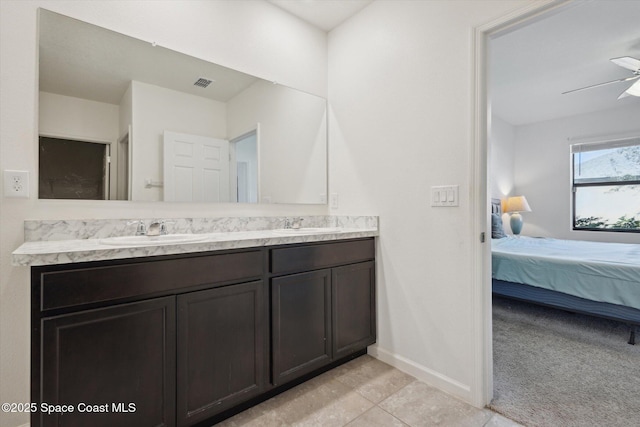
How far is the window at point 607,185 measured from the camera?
451cm

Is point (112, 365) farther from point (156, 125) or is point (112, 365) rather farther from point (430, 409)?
point (430, 409)

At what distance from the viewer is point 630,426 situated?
1.47m

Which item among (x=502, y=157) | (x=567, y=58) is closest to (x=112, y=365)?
(x=567, y=58)

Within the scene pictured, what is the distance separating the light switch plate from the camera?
172 centimetres

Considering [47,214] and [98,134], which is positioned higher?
[98,134]

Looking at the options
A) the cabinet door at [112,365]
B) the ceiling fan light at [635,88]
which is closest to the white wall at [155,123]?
the cabinet door at [112,365]

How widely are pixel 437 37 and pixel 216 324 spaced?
2.00m

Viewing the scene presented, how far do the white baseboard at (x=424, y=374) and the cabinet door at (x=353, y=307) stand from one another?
0.40 ft

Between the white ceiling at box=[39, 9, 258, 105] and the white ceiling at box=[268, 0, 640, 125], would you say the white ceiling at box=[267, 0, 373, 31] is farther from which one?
the white ceiling at box=[39, 9, 258, 105]

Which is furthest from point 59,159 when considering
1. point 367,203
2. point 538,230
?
point 538,230

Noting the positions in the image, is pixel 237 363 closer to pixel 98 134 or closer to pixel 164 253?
pixel 164 253

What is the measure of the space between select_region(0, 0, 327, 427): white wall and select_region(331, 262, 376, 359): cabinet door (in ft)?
2.34

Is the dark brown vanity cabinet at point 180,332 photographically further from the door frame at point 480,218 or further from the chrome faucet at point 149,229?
the door frame at point 480,218

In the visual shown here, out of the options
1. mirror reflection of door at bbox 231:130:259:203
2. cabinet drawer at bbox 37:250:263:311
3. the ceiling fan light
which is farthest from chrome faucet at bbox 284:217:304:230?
the ceiling fan light
